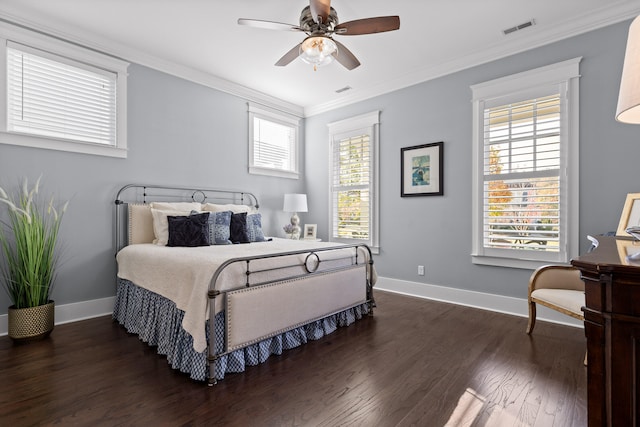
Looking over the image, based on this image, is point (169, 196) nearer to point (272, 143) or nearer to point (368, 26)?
point (272, 143)

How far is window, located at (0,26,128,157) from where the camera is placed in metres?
2.92

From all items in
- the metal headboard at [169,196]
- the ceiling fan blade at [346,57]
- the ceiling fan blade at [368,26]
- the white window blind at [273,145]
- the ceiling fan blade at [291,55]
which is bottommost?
the metal headboard at [169,196]

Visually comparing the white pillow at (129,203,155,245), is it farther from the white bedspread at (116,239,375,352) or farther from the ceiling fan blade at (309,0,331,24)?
the ceiling fan blade at (309,0,331,24)

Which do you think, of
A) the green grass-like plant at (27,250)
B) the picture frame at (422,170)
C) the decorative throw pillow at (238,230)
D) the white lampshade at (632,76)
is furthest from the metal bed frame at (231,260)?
the white lampshade at (632,76)

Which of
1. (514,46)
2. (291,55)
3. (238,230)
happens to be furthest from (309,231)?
(514,46)

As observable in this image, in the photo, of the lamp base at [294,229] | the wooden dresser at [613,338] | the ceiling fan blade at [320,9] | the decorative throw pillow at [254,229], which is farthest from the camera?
the lamp base at [294,229]

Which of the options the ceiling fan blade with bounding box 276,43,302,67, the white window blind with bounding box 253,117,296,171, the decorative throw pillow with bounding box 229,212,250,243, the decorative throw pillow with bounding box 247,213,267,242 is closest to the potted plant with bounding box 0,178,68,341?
the decorative throw pillow with bounding box 229,212,250,243

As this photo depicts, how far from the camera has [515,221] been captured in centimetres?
344

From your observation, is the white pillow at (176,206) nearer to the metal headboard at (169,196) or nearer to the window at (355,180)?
the metal headboard at (169,196)

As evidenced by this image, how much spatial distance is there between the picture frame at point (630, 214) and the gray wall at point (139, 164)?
4.19m

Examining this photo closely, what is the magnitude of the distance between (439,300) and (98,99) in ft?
15.0

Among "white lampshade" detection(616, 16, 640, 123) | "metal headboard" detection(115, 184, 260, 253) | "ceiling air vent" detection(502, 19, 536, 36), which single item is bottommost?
"metal headboard" detection(115, 184, 260, 253)

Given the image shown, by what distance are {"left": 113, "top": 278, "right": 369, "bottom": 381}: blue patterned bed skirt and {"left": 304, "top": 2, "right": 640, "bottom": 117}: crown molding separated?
120 inches

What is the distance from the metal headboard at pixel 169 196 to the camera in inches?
138
